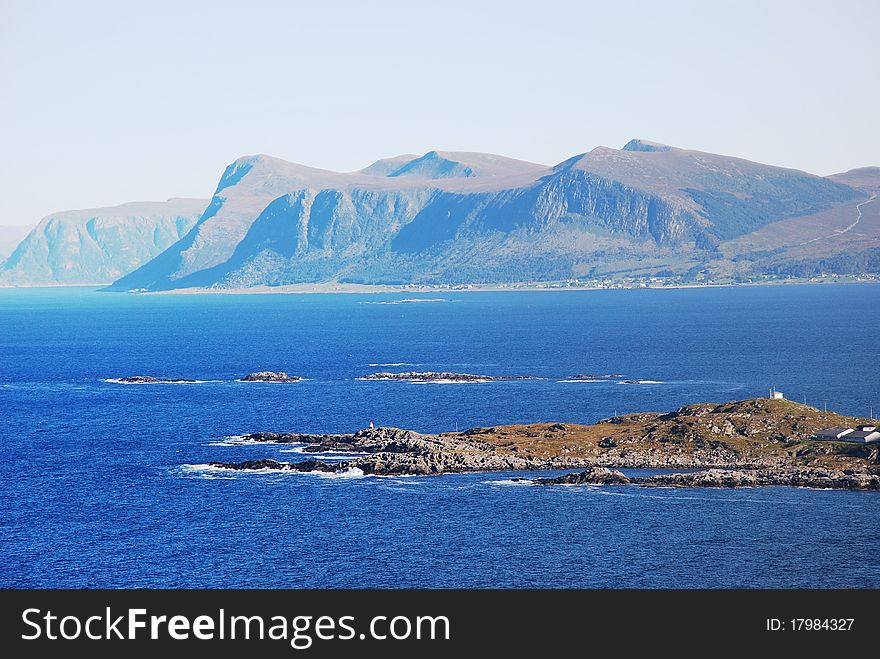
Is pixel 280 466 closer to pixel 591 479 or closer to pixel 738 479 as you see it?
pixel 591 479

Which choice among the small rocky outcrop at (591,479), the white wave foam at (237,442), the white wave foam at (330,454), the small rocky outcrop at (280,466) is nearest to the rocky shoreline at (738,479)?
the small rocky outcrop at (591,479)

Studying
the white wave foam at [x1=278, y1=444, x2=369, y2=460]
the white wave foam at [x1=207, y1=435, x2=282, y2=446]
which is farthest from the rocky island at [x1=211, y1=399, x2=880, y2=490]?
the white wave foam at [x1=207, y1=435, x2=282, y2=446]

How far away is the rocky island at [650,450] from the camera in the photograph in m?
124

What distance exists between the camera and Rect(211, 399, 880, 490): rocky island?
407ft

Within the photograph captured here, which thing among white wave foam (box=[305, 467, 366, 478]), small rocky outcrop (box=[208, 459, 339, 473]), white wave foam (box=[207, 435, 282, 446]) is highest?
small rocky outcrop (box=[208, 459, 339, 473])

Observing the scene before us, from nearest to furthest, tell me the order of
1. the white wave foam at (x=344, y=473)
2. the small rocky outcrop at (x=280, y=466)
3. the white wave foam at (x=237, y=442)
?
the white wave foam at (x=344, y=473), the small rocky outcrop at (x=280, y=466), the white wave foam at (x=237, y=442)

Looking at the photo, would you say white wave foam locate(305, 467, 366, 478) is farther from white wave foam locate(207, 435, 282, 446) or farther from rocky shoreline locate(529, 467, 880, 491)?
white wave foam locate(207, 435, 282, 446)

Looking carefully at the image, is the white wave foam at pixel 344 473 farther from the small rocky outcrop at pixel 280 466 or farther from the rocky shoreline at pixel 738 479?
the rocky shoreline at pixel 738 479

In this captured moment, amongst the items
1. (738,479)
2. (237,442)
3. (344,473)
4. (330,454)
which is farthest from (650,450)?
(237,442)

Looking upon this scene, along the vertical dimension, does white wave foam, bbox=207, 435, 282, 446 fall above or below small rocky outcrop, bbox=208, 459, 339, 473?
below

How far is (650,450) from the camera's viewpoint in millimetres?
135625
